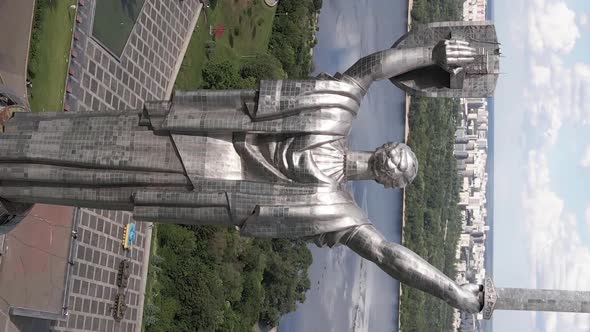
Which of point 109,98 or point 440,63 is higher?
point 109,98

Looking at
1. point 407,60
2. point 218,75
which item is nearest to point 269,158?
point 407,60

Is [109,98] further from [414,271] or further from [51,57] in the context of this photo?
[414,271]

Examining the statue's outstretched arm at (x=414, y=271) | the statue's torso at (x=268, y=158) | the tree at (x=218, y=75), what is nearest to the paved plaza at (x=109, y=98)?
the tree at (x=218, y=75)

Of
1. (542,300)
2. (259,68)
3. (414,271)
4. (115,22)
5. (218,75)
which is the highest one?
(259,68)

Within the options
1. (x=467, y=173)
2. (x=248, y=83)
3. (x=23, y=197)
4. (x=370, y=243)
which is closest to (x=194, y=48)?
(x=248, y=83)

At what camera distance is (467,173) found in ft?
401

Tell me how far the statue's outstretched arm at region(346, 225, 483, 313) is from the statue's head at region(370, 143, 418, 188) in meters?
0.92

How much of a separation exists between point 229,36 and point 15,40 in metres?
19.8

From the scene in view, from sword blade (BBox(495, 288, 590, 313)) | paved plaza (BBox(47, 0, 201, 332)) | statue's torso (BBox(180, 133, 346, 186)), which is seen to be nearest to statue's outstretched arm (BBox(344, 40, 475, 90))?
statue's torso (BBox(180, 133, 346, 186))

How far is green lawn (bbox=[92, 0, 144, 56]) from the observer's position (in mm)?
23312

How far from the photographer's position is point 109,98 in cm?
2358

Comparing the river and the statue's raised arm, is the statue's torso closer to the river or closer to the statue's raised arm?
the statue's raised arm

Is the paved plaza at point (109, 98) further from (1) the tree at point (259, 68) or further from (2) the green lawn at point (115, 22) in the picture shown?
(1) the tree at point (259, 68)

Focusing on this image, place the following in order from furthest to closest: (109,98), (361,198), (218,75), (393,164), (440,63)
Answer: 1. (361,198)
2. (218,75)
3. (109,98)
4. (440,63)
5. (393,164)
